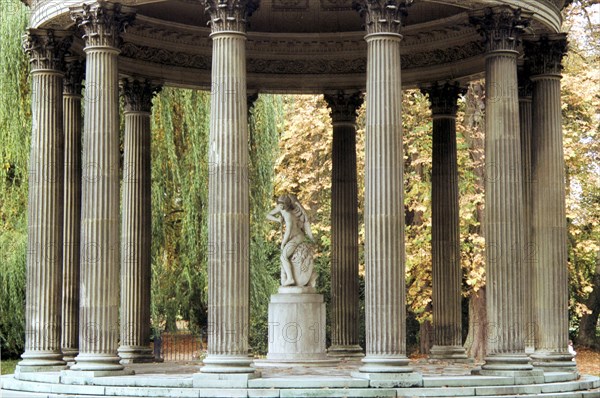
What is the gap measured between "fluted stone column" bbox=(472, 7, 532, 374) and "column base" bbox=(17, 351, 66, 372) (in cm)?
1626

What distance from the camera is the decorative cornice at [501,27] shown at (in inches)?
1731

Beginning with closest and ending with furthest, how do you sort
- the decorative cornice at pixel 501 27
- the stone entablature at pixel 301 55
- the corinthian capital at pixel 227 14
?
1. the corinthian capital at pixel 227 14
2. the decorative cornice at pixel 501 27
3. the stone entablature at pixel 301 55

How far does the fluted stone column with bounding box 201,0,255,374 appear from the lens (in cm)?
3991

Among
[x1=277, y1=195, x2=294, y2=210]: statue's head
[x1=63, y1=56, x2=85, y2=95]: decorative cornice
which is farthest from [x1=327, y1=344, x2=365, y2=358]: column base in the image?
[x1=63, y1=56, x2=85, y2=95]: decorative cornice

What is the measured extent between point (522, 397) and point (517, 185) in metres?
7.93

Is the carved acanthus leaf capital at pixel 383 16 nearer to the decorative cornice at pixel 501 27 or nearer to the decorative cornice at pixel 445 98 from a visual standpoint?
the decorative cornice at pixel 501 27

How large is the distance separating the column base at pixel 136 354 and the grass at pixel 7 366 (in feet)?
45.0

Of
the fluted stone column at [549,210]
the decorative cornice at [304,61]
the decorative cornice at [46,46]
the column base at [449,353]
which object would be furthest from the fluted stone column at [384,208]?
the column base at [449,353]

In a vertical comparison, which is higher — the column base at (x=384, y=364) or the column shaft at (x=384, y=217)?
the column shaft at (x=384, y=217)

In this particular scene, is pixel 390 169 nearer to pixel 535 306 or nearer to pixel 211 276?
pixel 211 276

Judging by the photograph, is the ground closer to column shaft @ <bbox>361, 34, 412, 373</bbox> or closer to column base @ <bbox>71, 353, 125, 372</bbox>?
column base @ <bbox>71, 353, 125, 372</bbox>

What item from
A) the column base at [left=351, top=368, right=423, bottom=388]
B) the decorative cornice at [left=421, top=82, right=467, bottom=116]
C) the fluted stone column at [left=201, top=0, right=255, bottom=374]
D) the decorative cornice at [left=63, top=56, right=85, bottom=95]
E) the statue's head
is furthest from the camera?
the decorative cornice at [left=421, top=82, right=467, bottom=116]

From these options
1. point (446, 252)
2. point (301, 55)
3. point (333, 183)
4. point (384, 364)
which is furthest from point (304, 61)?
point (384, 364)

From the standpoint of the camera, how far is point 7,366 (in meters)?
66.5
